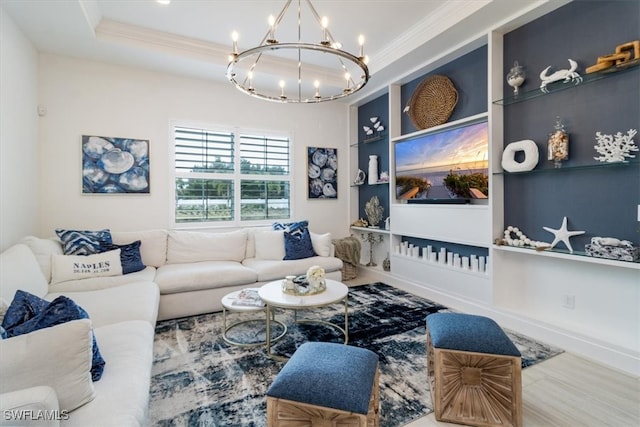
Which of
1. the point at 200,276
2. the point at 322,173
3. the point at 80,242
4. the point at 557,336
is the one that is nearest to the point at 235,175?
the point at 322,173

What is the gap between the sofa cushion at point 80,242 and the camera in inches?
116

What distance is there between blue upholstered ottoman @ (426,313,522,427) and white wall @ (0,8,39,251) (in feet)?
11.5

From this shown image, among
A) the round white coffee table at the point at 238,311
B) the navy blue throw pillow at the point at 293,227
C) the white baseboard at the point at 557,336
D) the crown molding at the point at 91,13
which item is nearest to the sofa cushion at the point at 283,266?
the navy blue throw pillow at the point at 293,227

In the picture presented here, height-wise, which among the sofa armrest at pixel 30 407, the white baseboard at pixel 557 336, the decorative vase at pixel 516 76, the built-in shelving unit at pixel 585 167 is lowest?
the white baseboard at pixel 557 336

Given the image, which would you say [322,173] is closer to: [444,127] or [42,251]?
[444,127]

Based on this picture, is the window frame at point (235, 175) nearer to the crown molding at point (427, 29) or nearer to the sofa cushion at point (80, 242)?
the sofa cushion at point (80, 242)

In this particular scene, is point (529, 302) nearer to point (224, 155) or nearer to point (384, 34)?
point (384, 34)

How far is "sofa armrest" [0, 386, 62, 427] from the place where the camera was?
0.82m

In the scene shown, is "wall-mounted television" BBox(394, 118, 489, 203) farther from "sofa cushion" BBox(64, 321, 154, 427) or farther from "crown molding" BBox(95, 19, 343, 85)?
"sofa cushion" BBox(64, 321, 154, 427)

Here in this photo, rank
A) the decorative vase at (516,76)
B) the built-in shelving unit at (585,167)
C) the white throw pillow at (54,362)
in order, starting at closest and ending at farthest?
the white throw pillow at (54,362) < the built-in shelving unit at (585,167) < the decorative vase at (516,76)

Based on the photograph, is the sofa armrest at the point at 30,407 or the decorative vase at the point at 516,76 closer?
the sofa armrest at the point at 30,407

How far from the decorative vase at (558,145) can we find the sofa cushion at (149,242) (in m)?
4.05

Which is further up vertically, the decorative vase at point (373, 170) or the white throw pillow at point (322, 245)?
the decorative vase at point (373, 170)

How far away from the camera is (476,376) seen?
170cm
